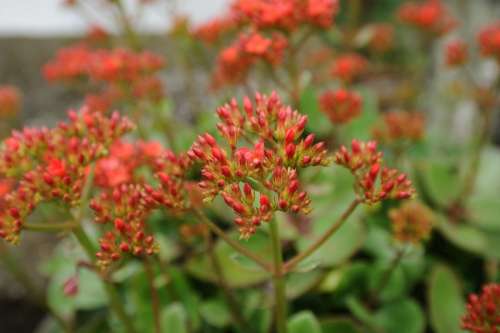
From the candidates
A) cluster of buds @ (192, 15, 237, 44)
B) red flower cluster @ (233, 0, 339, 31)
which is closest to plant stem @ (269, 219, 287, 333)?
red flower cluster @ (233, 0, 339, 31)

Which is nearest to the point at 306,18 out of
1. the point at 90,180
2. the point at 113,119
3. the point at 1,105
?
the point at 113,119

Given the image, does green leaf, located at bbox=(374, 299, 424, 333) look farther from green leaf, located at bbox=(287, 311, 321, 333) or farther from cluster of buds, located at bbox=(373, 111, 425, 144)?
cluster of buds, located at bbox=(373, 111, 425, 144)

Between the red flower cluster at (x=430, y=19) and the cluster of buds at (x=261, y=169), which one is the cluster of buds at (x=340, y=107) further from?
the red flower cluster at (x=430, y=19)

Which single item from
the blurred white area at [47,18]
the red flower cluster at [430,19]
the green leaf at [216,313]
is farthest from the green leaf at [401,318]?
the blurred white area at [47,18]

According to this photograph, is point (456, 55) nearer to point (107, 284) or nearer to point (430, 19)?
point (430, 19)

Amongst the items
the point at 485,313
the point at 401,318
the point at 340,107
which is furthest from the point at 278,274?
the point at 340,107

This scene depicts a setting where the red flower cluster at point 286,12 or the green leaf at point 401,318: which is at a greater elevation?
Answer: the red flower cluster at point 286,12

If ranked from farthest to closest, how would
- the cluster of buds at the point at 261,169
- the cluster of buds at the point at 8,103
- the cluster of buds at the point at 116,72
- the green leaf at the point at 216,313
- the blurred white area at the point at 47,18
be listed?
the blurred white area at the point at 47,18
the cluster of buds at the point at 8,103
the cluster of buds at the point at 116,72
the green leaf at the point at 216,313
the cluster of buds at the point at 261,169
